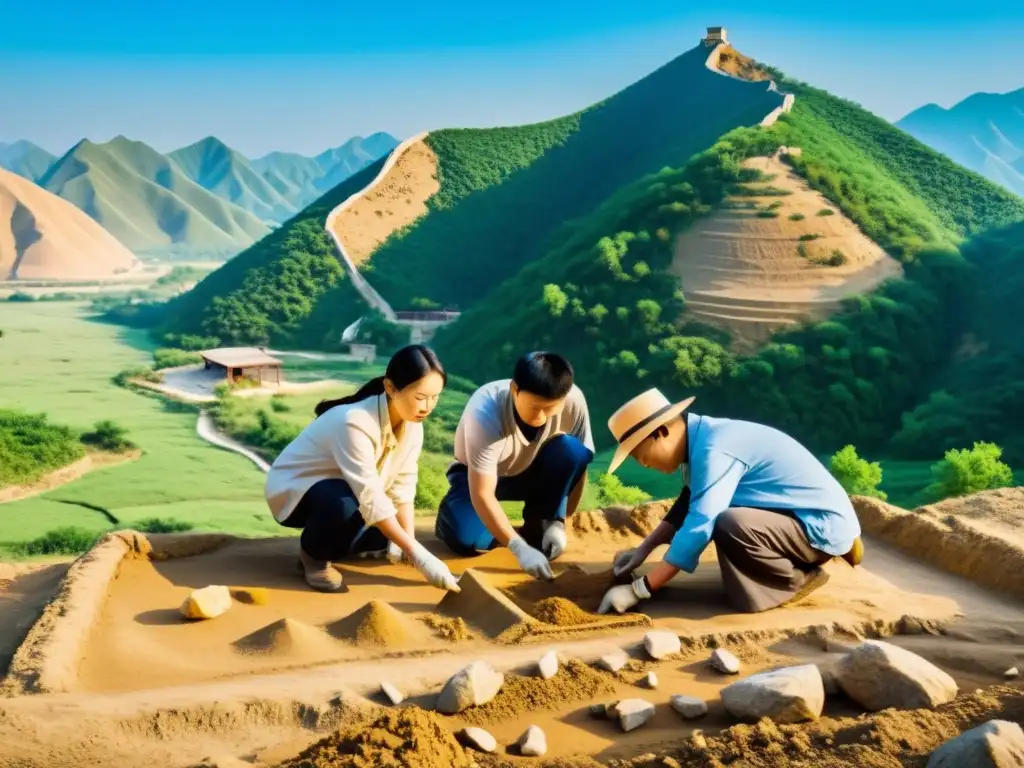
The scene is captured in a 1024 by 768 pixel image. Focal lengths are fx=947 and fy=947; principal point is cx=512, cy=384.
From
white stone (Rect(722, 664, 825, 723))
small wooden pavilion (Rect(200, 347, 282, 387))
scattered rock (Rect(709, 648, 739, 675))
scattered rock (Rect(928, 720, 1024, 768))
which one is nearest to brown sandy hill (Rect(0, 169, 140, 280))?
small wooden pavilion (Rect(200, 347, 282, 387))

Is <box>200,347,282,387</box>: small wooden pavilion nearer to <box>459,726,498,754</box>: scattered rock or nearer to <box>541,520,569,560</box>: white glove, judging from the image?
<box>541,520,569,560</box>: white glove

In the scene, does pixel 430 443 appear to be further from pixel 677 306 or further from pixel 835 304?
pixel 835 304

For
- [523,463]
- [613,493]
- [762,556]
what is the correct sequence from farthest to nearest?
[613,493], [523,463], [762,556]

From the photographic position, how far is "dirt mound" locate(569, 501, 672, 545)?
4.57 meters

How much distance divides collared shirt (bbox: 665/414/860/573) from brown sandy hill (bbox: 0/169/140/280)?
983 inches

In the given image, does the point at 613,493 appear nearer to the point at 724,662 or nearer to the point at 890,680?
the point at 724,662

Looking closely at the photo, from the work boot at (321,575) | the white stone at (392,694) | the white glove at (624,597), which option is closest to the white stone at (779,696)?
the white glove at (624,597)

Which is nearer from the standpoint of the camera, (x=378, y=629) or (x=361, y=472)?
(x=378, y=629)

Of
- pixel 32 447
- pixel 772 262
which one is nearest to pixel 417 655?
pixel 32 447

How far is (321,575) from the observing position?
12.1 ft

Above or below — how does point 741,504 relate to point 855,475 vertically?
above

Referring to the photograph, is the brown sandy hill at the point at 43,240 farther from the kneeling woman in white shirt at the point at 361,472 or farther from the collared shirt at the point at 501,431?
the collared shirt at the point at 501,431

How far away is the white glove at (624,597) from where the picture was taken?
339 centimetres

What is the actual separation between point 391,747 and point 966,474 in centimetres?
921
